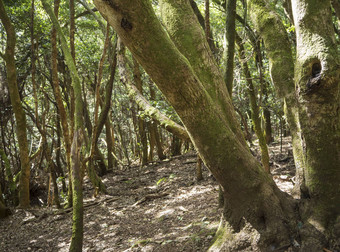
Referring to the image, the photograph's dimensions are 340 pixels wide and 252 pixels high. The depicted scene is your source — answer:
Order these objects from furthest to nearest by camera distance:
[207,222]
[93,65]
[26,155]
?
[93,65] → [26,155] → [207,222]

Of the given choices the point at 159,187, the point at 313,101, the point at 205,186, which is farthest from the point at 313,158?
the point at 159,187

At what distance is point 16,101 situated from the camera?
736 centimetres

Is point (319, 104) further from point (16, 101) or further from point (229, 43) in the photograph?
point (16, 101)

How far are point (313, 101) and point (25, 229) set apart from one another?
629 centimetres

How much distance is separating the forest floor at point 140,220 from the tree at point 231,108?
1.01 meters

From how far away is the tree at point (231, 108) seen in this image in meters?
2.46

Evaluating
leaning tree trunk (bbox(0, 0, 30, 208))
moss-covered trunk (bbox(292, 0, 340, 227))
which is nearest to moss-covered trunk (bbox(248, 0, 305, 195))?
moss-covered trunk (bbox(292, 0, 340, 227))

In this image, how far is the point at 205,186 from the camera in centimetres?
709

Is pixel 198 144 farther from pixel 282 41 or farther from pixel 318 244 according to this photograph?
pixel 282 41

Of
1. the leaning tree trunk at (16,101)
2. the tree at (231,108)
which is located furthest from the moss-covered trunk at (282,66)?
the leaning tree trunk at (16,101)

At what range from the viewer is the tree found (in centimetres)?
246

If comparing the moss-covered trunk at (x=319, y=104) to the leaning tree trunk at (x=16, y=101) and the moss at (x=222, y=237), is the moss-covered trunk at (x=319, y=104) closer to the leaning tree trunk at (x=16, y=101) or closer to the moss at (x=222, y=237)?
the moss at (x=222, y=237)

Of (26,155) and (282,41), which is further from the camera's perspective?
(26,155)

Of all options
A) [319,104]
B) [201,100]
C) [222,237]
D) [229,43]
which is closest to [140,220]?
[222,237]
